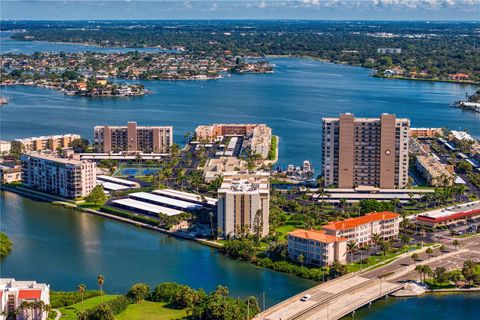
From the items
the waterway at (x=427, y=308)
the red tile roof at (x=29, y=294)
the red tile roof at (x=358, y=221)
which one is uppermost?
the red tile roof at (x=29, y=294)

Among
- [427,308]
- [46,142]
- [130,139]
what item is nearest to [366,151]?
[427,308]

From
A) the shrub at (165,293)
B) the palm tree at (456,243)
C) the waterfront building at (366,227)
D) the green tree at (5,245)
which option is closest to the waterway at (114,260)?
the green tree at (5,245)

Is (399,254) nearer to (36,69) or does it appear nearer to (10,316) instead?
(10,316)

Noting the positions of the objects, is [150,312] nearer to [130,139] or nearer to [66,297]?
[66,297]

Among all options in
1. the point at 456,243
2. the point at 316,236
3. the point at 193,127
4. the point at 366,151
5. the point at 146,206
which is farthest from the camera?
the point at 193,127

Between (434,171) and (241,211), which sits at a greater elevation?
(241,211)

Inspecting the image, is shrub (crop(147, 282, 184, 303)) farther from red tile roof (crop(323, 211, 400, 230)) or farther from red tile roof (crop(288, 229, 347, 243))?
red tile roof (crop(323, 211, 400, 230))

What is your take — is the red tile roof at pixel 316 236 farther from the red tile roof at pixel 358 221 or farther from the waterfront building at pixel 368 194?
the waterfront building at pixel 368 194
